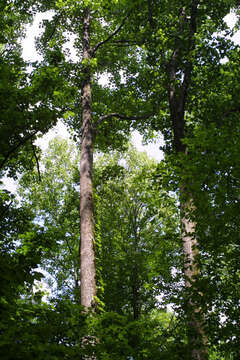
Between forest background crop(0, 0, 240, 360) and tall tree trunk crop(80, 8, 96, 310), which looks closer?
forest background crop(0, 0, 240, 360)

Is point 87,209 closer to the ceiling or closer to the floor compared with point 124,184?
closer to the floor

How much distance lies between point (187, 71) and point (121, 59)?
6.06 metres

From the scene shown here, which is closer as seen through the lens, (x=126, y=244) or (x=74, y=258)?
(x=126, y=244)

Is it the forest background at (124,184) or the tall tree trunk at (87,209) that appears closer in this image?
the forest background at (124,184)

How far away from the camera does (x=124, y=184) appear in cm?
2031

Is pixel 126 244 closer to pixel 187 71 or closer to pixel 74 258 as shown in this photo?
pixel 74 258

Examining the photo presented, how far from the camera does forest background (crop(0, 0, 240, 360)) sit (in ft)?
16.1

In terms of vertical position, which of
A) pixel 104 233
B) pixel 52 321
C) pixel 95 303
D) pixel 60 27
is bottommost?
pixel 52 321

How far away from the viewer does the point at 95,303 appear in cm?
737

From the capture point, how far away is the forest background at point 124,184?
4.89 m

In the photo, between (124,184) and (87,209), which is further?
(124,184)

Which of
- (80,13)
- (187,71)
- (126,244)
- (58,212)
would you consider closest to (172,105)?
(187,71)

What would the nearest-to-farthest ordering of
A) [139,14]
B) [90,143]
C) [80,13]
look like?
[90,143] → [139,14] → [80,13]

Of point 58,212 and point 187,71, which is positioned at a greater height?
point 58,212
